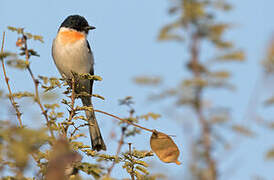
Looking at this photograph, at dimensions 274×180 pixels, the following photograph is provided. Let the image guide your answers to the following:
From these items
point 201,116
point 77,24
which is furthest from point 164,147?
point 201,116

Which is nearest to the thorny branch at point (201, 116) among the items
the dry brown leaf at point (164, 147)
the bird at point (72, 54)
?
the bird at point (72, 54)

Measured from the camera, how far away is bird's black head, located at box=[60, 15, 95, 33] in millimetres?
6285

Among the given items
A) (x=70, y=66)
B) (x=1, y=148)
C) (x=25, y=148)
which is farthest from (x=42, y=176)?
(x=70, y=66)

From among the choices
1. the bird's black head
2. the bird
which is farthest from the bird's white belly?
the bird's black head

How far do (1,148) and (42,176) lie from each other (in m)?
0.39

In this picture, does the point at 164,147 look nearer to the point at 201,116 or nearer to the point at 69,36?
the point at 69,36

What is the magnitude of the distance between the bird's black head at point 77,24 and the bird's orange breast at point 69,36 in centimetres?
22

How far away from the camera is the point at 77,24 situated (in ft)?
20.7

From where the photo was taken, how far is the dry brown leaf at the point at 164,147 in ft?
6.88

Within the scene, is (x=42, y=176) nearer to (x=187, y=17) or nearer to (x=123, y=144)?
(x=123, y=144)

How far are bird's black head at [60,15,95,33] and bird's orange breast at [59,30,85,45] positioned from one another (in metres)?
0.22

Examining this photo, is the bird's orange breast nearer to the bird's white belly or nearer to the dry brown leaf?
the bird's white belly

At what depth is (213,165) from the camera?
8.13 meters

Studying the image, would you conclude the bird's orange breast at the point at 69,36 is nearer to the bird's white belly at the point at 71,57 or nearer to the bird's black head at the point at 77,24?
the bird's white belly at the point at 71,57
